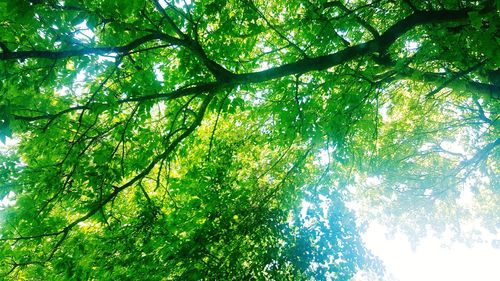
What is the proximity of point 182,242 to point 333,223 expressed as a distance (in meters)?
3.09

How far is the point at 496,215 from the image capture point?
68.3 ft

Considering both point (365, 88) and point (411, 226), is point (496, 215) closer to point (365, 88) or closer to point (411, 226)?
point (411, 226)

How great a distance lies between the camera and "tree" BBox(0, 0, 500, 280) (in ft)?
12.0

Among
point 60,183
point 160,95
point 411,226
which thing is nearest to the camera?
point 160,95

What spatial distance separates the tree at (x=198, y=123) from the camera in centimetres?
364

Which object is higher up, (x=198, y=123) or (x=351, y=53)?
(x=198, y=123)

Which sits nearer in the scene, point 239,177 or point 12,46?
point 12,46

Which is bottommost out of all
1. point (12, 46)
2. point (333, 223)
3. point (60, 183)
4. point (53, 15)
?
point (333, 223)

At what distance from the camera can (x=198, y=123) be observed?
14.7ft

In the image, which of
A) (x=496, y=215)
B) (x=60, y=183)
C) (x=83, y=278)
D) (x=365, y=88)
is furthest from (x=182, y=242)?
(x=496, y=215)

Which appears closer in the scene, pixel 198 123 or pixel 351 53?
pixel 351 53

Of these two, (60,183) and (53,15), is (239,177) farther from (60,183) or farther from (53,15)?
(53,15)

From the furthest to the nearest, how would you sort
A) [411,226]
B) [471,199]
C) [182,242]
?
[471,199] < [411,226] < [182,242]

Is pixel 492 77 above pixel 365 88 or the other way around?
the other way around
